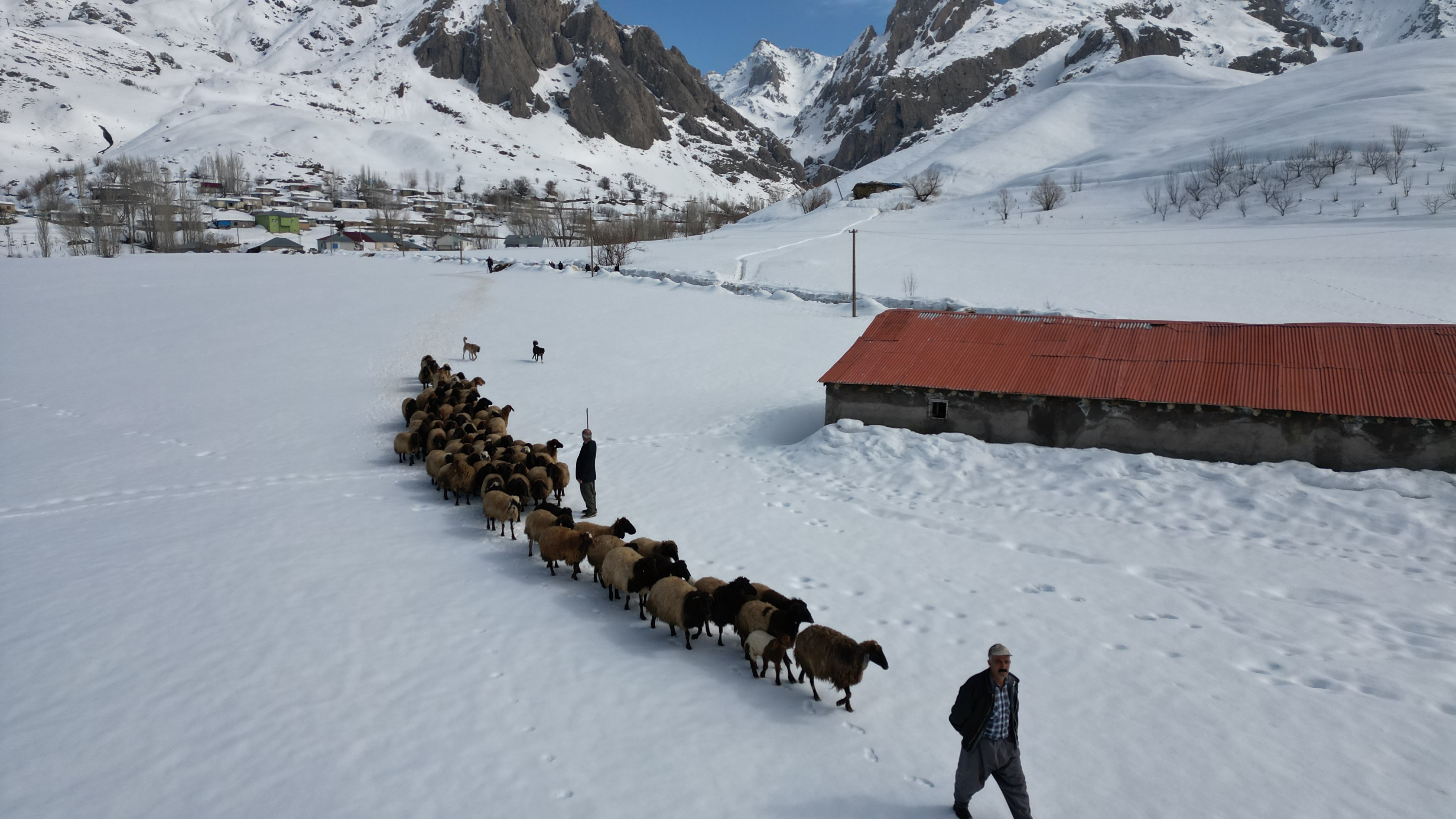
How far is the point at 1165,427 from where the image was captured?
47.1 feet

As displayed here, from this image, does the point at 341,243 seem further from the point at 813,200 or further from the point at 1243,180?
the point at 1243,180

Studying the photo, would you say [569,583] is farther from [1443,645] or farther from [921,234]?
[921,234]

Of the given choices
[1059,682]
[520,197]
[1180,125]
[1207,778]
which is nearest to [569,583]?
[1059,682]

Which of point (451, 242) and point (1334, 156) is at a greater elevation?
point (1334, 156)

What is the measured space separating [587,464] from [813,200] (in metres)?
101

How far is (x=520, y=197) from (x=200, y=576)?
18321 cm

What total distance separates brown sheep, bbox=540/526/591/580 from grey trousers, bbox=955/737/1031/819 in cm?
598

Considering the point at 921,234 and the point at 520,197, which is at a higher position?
the point at 520,197

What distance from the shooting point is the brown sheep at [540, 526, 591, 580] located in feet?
32.9

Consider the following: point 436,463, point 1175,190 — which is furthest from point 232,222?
point 1175,190

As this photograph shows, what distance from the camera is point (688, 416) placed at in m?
20.1

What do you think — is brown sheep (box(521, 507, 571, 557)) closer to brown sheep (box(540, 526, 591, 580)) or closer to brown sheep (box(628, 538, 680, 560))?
brown sheep (box(540, 526, 591, 580))

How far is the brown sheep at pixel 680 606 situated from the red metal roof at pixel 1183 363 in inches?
375

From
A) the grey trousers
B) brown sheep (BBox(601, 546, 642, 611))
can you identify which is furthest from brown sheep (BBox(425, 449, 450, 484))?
the grey trousers
